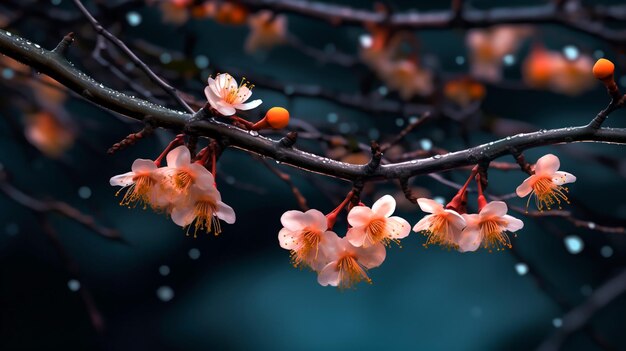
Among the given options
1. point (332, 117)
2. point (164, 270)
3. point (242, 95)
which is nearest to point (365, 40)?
point (332, 117)

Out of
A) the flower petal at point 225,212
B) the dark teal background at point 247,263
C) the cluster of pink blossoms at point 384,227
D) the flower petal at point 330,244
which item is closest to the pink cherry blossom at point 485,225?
the cluster of pink blossoms at point 384,227

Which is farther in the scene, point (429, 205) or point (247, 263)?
point (247, 263)

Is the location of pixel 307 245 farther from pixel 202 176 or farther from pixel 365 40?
pixel 365 40

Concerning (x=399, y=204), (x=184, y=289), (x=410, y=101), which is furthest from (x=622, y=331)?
(x=184, y=289)

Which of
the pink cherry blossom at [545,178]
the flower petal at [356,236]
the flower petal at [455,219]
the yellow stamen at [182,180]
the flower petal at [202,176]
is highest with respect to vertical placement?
the pink cherry blossom at [545,178]

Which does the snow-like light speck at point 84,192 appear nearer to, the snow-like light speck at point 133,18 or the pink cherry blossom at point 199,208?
the snow-like light speck at point 133,18

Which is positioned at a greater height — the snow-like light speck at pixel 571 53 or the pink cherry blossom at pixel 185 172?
the snow-like light speck at pixel 571 53

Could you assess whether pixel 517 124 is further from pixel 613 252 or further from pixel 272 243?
pixel 272 243
